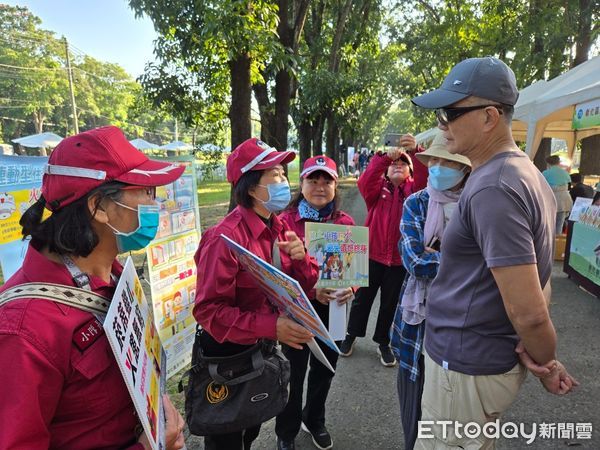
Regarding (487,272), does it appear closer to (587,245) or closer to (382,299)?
(382,299)

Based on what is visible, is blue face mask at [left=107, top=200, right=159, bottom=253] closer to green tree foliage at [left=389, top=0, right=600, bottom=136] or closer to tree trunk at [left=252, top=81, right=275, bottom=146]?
tree trunk at [left=252, top=81, right=275, bottom=146]

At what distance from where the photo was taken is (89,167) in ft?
3.73

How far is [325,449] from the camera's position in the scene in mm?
2582

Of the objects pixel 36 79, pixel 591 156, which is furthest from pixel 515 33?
pixel 36 79

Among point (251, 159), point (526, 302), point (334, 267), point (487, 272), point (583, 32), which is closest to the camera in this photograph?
point (526, 302)

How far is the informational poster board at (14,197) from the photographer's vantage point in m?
2.44

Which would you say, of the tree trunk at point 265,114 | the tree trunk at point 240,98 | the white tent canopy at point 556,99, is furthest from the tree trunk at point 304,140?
the tree trunk at point 240,98

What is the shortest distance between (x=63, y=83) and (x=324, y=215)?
46126mm

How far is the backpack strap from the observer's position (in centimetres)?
95

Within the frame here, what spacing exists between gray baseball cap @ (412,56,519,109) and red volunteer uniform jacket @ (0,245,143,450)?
1.40 meters

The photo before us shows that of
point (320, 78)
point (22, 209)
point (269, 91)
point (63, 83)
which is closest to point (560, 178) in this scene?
point (320, 78)

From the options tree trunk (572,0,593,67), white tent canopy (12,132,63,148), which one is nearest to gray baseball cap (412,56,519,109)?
tree trunk (572,0,593,67)

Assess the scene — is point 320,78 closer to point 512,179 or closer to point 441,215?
point 441,215

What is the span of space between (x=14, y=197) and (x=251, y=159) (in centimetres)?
174
